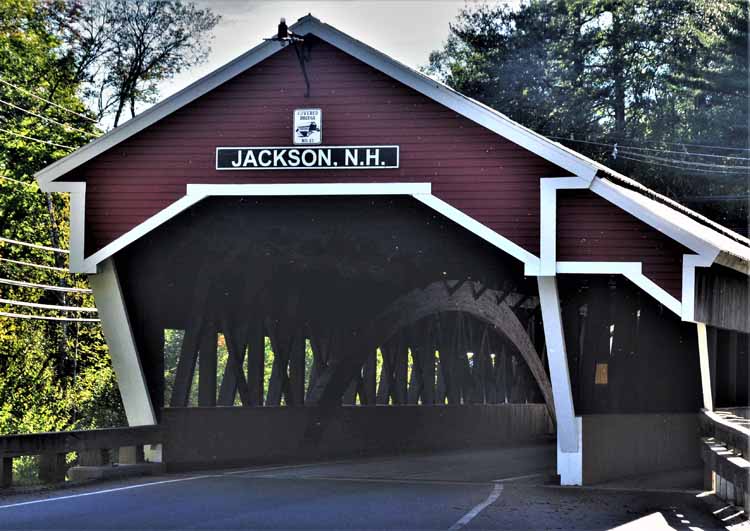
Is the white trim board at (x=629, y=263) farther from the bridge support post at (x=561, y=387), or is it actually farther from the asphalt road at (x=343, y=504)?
the asphalt road at (x=343, y=504)

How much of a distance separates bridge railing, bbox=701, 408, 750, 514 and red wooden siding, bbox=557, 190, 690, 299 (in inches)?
84.7

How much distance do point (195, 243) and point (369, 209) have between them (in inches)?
118

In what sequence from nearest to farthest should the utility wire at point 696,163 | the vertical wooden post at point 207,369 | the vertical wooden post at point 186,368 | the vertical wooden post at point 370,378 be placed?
the vertical wooden post at point 186,368, the vertical wooden post at point 207,369, the vertical wooden post at point 370,378, the utility wire at point 696,163

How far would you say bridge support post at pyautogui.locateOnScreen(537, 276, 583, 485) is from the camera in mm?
19750

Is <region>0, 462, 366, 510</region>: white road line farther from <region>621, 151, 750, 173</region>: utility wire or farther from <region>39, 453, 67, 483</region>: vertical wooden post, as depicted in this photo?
<region>621, 151, 750, 173</region>: utility wire

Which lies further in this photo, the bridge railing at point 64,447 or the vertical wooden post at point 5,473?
the bridge railing at point 64,447

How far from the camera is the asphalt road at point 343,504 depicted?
43.9ft

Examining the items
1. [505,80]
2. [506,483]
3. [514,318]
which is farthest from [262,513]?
[505,80]

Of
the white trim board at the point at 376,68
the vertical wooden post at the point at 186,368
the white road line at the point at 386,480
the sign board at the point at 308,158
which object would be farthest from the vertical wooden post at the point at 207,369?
the white trim board at the point at 376,68

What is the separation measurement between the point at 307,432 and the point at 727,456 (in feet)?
42.7

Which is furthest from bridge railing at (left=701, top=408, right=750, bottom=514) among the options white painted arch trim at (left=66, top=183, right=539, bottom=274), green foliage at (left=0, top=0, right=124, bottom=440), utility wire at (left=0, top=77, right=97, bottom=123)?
utility wire at (left=0, top=77, right=97, bottom=123)

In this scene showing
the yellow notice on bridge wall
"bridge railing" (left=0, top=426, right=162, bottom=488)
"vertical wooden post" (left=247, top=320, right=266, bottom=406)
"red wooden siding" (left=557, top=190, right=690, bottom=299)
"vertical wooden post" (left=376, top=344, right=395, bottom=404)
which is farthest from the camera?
"vertical wooden post" (left=376, top=344, right=395, bottom=404)

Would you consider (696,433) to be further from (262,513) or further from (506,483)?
(262,513)

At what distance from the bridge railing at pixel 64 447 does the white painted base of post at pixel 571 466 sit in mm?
6383
